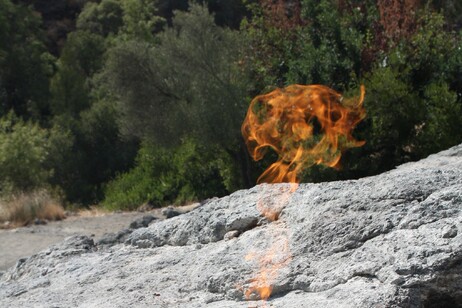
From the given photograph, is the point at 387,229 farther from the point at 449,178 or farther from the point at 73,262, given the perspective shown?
the point at 73,262

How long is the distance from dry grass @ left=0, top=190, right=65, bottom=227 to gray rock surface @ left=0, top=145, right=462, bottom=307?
35.7ft

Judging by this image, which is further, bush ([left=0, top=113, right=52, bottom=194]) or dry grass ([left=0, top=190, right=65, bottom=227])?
bush ([left=0, top=113, right=52, bottom=194])

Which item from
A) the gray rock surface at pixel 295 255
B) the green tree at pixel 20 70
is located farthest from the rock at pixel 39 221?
the green tree at pixel 20 70

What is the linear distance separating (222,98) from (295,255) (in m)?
12.8

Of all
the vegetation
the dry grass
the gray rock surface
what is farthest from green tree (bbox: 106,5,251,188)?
the gray rock surface

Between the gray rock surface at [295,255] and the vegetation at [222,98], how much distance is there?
246 inches

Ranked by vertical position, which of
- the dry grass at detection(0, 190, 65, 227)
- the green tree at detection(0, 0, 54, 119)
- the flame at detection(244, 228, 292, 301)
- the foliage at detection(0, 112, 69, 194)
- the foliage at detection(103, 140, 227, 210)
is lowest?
the foliage at detection(103, 140, 227, 210)

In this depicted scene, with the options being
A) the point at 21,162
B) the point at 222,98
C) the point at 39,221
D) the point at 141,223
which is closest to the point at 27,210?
the point at 39,221

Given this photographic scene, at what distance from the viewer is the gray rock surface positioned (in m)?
4.61

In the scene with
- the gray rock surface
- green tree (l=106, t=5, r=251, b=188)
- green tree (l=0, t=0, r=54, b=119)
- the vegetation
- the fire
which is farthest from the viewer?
green tree (l=0, t=0, r=54, b=119)

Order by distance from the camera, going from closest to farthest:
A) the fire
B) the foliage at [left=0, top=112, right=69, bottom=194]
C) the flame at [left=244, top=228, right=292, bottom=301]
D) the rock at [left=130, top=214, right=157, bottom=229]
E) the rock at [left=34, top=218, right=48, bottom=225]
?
the flame at [left=244, top=228, right=292, bottom=301], the fire, the rock at [left=130, top=214, right=157, bottom=229], the rock at [left=34, top=218, right=48, bottom=225], the foliage at [left=0, top=112, right=69, bottom=194]

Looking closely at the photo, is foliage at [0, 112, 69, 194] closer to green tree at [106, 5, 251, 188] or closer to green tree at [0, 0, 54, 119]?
green tree at [106, 5, 251, 188]

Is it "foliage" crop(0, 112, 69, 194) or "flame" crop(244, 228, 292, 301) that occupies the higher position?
"flame" crop(244, 228, 292, 301)

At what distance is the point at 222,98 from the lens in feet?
58.6
